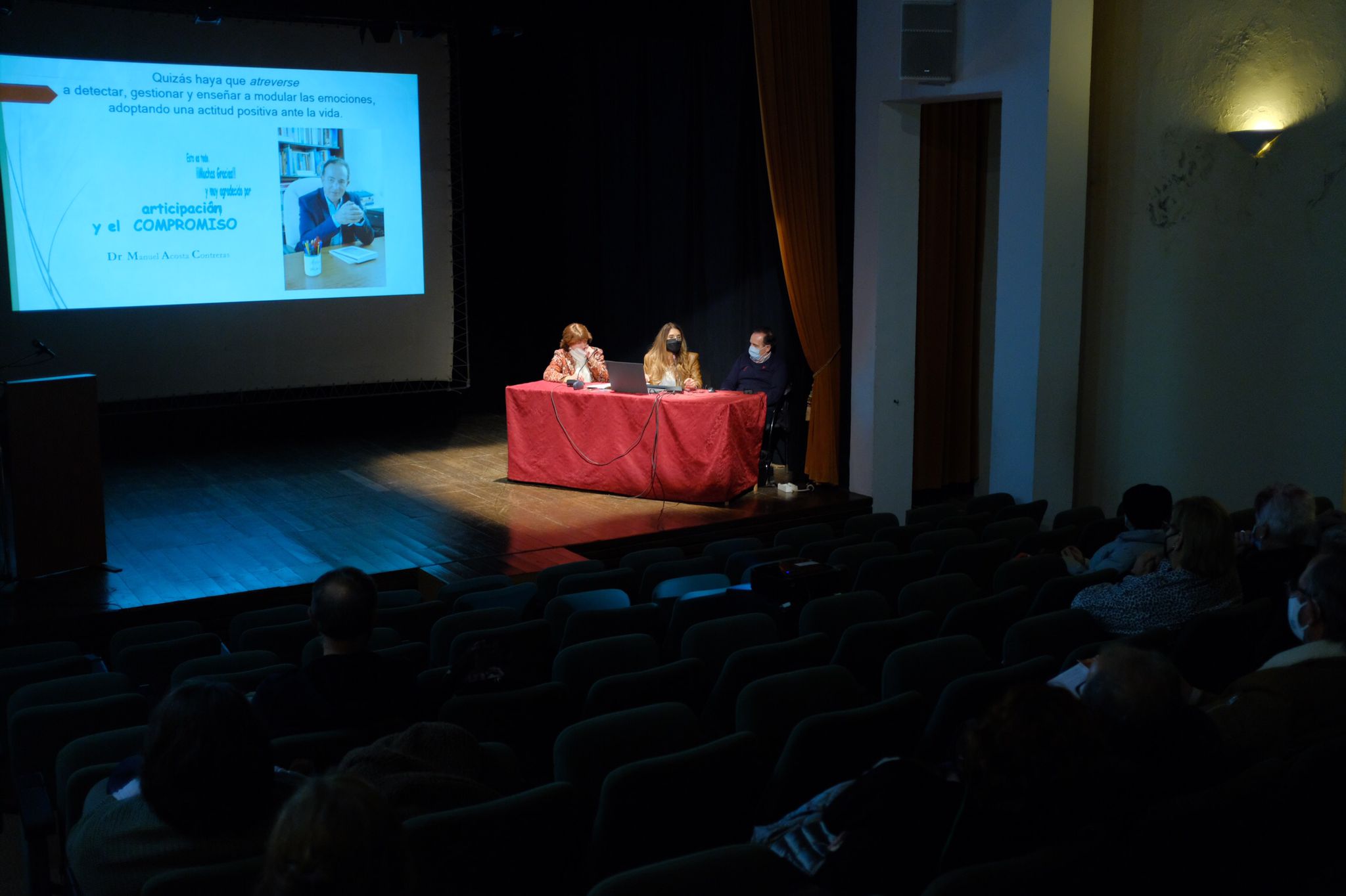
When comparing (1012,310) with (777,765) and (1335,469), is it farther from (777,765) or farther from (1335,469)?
(777,765)

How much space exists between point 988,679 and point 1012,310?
492cm

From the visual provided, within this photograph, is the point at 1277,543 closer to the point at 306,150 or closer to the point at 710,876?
the point at 710,876

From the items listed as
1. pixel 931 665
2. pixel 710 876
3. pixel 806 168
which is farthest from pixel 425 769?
pixel 806 168

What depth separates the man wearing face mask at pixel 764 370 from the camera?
8258mm

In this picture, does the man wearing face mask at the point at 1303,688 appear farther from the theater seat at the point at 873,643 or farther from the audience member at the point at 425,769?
the audience member at the point at 425,769

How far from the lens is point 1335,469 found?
6.34 metres

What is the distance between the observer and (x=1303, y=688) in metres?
2.80

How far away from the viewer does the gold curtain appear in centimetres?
805

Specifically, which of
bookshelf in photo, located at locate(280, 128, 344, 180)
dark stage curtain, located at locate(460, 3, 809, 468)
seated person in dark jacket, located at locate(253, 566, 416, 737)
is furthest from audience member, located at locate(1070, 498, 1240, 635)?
bookshelf in photo, located at locate(280, 128, 344, 180)

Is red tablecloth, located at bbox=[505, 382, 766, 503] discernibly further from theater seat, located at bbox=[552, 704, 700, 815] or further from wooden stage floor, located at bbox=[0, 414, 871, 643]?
theater seat, located at bbox=[552, 704, 700, 815]

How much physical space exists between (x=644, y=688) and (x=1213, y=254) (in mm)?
5330

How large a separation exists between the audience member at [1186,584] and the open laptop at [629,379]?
450 cm

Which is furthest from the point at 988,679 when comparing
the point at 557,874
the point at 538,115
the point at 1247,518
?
the point at 538,115

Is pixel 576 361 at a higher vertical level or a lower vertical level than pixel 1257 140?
lower
